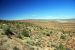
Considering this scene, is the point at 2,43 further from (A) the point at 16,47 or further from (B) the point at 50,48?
(B) the point at 50,48

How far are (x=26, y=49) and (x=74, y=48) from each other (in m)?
4.97

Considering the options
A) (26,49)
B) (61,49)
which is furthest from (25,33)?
(26,49)

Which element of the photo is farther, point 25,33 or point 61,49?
point 25,33

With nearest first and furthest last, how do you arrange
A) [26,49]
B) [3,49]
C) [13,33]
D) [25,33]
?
1. [3,49]
2. [26,49]
3. [13,33]
4. [25,33]

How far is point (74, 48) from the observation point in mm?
13469

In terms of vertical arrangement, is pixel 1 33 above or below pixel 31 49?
above

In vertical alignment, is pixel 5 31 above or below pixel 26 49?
above

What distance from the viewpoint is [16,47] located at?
369 inches

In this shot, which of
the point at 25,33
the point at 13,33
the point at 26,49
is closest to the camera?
the point at 26,49

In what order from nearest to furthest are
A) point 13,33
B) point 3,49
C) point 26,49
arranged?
point 3,49
point 26,49
point 13,33

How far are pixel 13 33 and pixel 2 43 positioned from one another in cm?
355

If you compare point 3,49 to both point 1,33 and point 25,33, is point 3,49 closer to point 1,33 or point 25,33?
point 1,33

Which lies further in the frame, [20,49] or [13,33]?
[13,33]

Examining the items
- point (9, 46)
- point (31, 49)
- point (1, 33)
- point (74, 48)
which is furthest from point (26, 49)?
point (74, 48)
